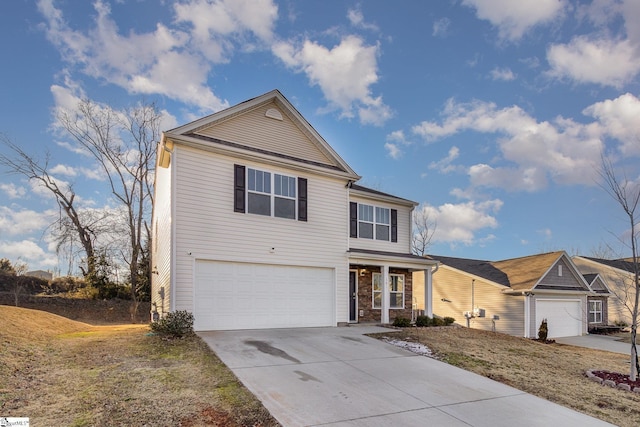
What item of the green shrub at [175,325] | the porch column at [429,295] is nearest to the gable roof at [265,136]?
the green shrub at [175,325]

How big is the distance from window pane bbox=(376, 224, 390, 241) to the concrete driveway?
7.50 m

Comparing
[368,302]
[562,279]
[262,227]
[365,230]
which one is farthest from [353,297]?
[562,279]

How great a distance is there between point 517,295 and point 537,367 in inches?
452

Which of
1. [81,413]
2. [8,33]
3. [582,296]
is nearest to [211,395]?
[81,413]

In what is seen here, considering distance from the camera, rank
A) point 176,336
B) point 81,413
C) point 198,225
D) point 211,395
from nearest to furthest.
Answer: point 81,413 < point 211,395 < point 176,336 < point 198,225

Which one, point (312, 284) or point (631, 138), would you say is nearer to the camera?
point (631, 138)

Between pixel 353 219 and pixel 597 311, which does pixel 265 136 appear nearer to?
pixel 353 219

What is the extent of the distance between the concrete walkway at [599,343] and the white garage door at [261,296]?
13911mm

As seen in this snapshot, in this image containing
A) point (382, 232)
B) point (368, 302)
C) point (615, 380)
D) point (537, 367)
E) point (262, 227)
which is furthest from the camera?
point (382, 232)

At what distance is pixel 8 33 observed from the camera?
14289mm

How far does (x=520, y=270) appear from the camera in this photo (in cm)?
2388

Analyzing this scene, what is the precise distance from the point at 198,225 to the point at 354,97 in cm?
1052

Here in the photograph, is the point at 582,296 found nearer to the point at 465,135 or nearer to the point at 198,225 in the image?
the point at 465,135

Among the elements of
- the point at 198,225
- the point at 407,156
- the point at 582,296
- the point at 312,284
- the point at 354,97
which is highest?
the point at 354,97
